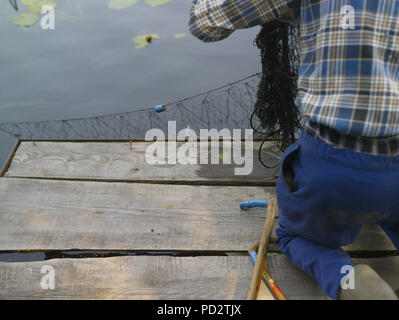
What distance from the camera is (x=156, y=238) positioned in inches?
64.7

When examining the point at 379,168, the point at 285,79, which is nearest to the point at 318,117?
the point at 379,168

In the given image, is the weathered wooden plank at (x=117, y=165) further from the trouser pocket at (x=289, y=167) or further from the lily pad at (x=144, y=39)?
the lily pad at (x=144, y=39)

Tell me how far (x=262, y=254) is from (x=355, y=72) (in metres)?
0.80

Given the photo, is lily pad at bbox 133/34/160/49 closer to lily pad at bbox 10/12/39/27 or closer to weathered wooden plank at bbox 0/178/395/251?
lily pad at bbox 10/12/39/27

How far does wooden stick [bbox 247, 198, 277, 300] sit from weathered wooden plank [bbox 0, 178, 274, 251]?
0.09m

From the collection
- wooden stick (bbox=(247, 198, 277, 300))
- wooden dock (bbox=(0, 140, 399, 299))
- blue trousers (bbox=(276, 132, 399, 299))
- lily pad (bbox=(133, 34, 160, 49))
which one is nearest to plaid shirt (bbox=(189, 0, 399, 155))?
blue trousers (bbox=(276, 132, 399, 299))

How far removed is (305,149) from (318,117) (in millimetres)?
147

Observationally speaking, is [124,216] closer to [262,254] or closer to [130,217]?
[130,217]

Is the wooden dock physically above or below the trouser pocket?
below

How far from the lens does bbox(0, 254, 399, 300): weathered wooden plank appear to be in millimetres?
1369

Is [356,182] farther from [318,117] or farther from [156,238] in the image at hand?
[156,238]

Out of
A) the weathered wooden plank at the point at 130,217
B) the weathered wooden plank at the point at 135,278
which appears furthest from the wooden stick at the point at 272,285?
the weathered wooden plank at the point at 130,217
